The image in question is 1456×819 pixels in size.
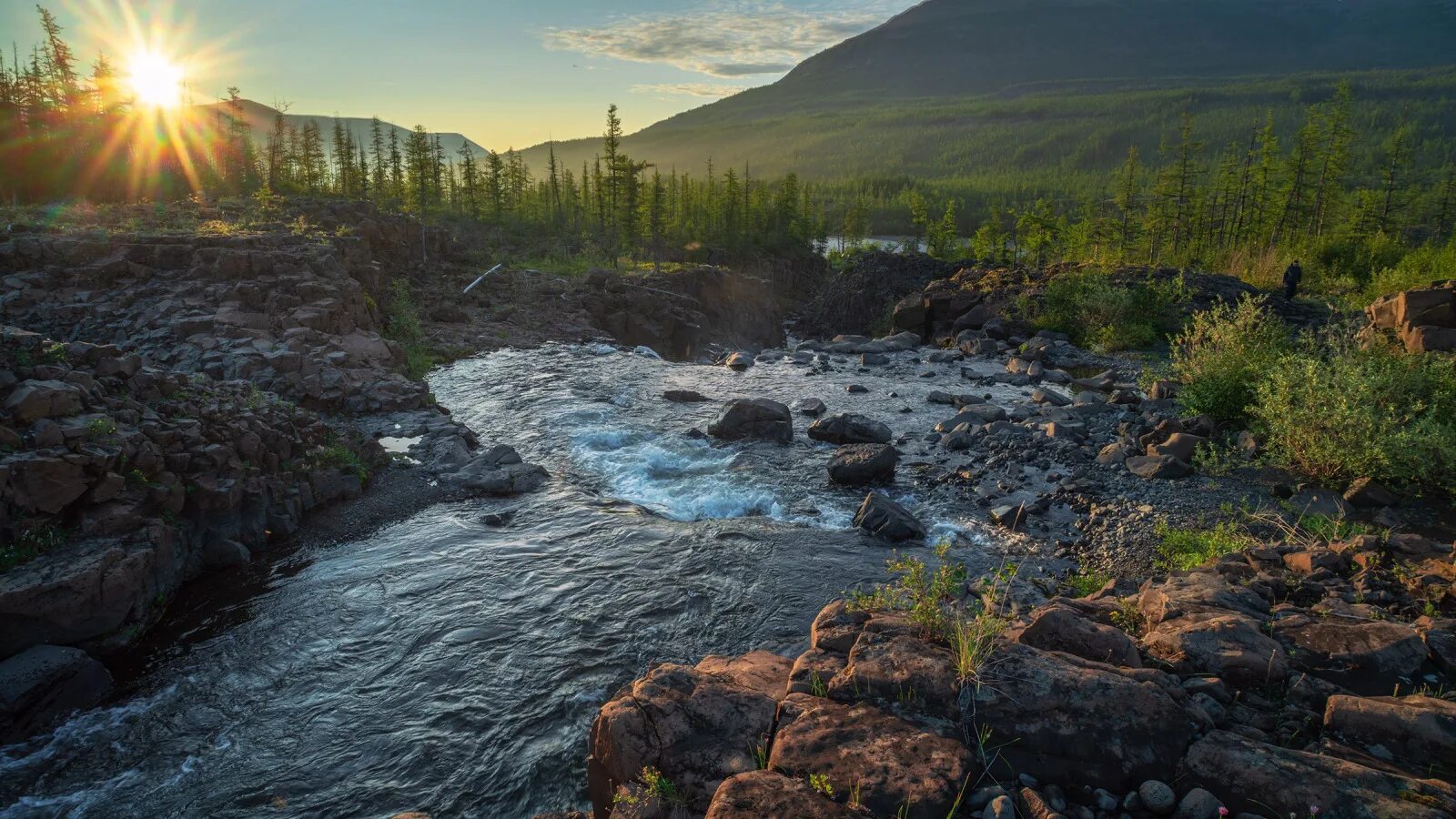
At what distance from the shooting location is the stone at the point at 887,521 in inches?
452

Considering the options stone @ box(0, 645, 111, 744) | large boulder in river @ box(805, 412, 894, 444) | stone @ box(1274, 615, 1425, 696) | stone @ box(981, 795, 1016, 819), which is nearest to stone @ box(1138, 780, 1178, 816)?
stone @ box(981, 795, 1016, 819)

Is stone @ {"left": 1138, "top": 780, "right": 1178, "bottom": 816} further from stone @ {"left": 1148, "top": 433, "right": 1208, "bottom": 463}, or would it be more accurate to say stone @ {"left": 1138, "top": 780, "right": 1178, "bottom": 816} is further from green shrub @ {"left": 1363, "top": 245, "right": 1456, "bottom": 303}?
green shrub @ {"left": 1363, "top": 245, "right": 1456, "bottom": 303}

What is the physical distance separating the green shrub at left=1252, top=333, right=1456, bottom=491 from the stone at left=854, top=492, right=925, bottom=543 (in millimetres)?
6594

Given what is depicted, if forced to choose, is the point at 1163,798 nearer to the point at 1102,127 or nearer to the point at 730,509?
the point at 730,509

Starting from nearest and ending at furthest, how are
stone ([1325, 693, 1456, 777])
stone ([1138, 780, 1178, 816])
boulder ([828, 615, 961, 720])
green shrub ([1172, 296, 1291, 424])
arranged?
1. stone ([1138, 780, 1178, 816])
2. stone ([1325, 693, 1456, 777])
3. boulder ([828, 615, 961, 720])
4. green shrub ([1172, 296, 1291, 424])

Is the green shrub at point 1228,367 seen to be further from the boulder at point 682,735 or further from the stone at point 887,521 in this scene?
the boulder at point 682,735

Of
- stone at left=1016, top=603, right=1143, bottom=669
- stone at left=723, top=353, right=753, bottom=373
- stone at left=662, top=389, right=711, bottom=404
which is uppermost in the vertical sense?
stone at left=723, top=353, right=753, bottom=373

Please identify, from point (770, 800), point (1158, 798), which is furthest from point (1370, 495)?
point (770, 800)

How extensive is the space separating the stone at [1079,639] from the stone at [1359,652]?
151 cm

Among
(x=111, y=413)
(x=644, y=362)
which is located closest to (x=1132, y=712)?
(x=111, y=413)

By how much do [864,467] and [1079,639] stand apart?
7.86 meters

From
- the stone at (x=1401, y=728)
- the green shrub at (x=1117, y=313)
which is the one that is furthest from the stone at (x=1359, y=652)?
the green shrub at (x=1117, y=313)

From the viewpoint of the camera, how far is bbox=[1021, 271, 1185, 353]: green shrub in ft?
83.4

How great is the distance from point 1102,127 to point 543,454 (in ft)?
721
